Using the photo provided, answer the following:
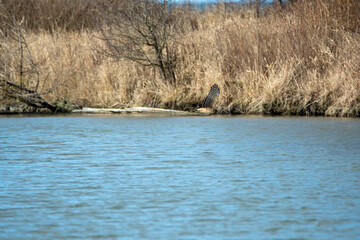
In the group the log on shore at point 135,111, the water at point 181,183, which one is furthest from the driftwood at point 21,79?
the water at point 181,183

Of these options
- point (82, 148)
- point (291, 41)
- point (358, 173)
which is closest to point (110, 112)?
point (291, 41)

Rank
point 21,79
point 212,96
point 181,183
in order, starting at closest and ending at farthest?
point 181,183 < point 212,96 < point 21,79

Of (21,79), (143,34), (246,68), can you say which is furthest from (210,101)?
(21,79)

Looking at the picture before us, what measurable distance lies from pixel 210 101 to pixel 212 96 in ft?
0.43

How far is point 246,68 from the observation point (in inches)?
574

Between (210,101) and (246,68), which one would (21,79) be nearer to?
(210,101)

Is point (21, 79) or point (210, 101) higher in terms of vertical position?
point (21, 79)

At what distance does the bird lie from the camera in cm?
1398

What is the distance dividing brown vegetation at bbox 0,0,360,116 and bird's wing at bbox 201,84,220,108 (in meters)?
0.15

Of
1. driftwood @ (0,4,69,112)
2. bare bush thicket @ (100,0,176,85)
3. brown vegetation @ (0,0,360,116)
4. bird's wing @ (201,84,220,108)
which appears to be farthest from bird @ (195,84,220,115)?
driftwood @ (0,4,69,112)

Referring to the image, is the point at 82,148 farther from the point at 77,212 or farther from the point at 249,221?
the point at 249,221

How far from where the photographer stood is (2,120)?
1288 cm

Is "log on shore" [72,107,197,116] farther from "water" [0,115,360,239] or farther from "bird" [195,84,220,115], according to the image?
"water" [0,115,360,239]

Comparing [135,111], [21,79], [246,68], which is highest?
[246,68]
